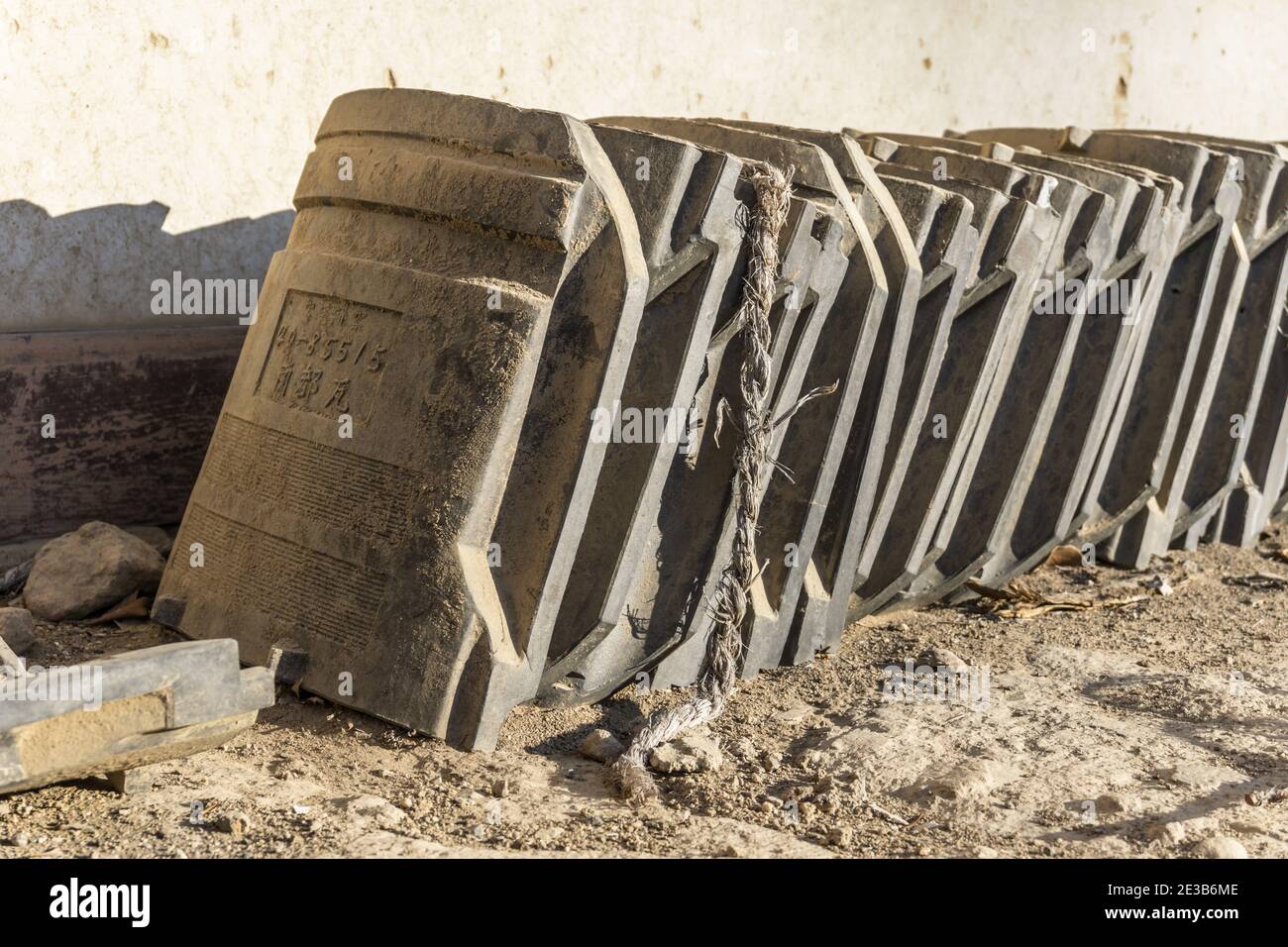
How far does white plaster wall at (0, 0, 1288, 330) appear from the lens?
3.70 m

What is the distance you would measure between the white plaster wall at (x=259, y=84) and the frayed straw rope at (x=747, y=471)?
1.63 meters

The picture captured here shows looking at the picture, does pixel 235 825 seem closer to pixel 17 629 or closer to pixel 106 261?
pixel 17 629

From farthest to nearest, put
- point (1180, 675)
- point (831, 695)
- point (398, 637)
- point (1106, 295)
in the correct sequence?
point (1106, 295) < point (1180, 675) < point (831, 695) < point (398, 637)

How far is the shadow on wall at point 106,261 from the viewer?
3.71 metres

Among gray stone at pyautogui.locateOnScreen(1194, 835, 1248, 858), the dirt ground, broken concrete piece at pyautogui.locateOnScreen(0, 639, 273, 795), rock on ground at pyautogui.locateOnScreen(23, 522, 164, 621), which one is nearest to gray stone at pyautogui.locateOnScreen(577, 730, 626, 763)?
the dirt ground

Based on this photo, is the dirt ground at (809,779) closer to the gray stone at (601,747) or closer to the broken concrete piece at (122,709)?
the gray stone at (601,747)

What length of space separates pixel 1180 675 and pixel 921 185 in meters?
1.43

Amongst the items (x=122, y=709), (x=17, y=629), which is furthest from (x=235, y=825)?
(x=17, y=629)

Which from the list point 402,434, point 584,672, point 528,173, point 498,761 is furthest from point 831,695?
point 528,173

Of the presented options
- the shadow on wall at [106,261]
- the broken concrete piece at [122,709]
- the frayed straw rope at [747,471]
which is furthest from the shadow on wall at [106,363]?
the frayed straw rope at [747,471]

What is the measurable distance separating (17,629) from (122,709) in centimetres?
96

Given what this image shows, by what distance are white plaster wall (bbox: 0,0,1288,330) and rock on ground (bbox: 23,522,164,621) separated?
64cm

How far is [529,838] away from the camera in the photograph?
258 centimetres
